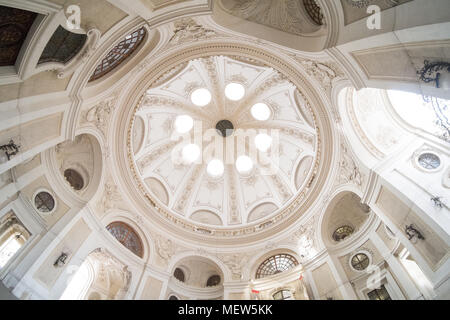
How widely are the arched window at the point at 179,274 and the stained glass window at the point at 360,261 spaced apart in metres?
10.3

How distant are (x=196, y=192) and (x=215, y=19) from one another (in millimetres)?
13888

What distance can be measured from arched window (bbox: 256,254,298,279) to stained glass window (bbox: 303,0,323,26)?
43.4 feet

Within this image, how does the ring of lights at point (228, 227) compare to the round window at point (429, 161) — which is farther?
the ring of lights at point (228, 227)

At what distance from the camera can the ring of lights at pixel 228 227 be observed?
1245cm

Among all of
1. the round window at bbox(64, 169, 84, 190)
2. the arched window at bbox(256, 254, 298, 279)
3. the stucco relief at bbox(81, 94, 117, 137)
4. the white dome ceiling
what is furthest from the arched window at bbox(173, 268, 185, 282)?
the stucco relief at bbox(81, 94, 117, 137)

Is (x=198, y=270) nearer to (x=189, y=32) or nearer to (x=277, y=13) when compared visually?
(x=189, y=32)

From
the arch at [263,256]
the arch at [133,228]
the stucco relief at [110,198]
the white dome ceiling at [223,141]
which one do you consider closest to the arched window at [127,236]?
the arch at [133,228]

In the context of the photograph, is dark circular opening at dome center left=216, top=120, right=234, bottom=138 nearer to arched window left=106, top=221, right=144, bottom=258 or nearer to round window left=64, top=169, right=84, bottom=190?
arched window left=106, top=221, right=144, bottom=258

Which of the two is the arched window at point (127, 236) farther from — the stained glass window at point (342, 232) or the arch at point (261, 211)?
the stained glass window at point (342, 232)

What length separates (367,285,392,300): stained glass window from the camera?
10837 mm

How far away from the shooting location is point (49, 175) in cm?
1041
